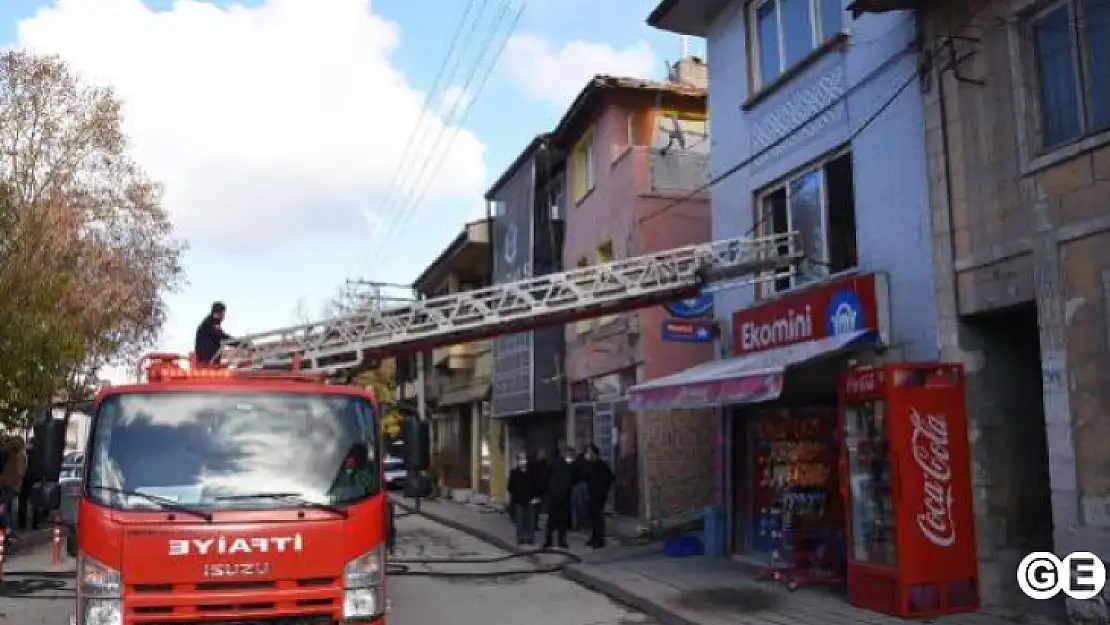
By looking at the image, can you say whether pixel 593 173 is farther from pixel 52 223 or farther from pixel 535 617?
pixel 535 617

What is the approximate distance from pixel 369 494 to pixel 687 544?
338 inches

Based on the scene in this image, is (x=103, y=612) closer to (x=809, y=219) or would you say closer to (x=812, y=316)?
(x=812, y=316)

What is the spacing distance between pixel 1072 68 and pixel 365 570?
7.30m

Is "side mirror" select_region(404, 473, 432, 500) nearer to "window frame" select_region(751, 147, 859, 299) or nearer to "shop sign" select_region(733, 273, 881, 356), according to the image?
"shop sign" select_region(733, 273, 881, 356)

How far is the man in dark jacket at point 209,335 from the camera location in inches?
412

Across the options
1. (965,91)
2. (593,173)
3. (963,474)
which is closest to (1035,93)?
(965,91)

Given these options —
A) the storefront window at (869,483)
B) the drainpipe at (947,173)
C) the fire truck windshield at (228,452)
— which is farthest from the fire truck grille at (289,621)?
the drainpipe at (947,173)

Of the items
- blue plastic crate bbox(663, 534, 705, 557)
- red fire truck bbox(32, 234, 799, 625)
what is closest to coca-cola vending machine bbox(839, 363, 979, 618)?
red fire truck bbox(32, 234, 799, 625)

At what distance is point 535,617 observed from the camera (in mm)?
10570

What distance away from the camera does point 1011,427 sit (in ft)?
32.6

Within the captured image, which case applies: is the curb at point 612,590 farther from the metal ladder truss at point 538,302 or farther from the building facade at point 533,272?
the building facade at point 533,272

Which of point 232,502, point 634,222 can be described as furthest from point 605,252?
point 232,502

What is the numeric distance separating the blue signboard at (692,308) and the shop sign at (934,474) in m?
6.16

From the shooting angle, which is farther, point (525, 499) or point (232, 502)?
point (525, 499)
